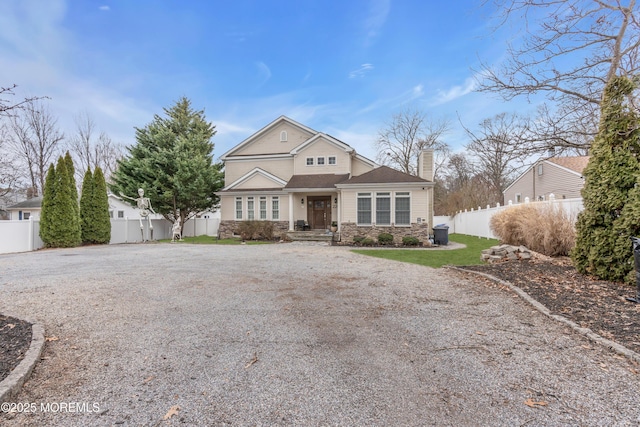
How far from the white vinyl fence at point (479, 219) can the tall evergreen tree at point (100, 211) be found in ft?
62.7

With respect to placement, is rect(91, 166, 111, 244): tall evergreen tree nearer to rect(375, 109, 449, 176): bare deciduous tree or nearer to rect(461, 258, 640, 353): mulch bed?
rect(461, 258, 640, 353): mulch bed

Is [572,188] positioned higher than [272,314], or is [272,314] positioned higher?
[572,188]

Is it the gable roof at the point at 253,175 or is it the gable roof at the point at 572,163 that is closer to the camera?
the gable roof at the point at 253,175

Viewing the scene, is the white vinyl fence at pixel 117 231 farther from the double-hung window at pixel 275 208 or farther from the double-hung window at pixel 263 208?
the double-hung window at pixel 275 208

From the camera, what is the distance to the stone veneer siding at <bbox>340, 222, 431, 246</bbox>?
49.8 ft

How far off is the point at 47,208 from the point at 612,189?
19605mm

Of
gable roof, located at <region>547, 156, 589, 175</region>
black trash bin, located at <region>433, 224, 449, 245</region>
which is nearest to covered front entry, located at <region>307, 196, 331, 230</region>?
black trash bin, located at <region>433, 224, 449, 245</region>

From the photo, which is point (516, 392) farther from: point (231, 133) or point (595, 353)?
point (231, 133)

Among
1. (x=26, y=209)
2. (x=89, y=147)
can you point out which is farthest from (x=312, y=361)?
(x=26, y=209)

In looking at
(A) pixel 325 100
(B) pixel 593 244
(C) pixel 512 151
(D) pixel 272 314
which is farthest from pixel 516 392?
(A) pixel 325 100

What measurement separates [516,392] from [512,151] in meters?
7.32

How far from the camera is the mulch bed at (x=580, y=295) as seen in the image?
3.52 metres

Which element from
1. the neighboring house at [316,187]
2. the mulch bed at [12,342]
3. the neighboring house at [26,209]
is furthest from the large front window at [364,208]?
the neighboring house at [26,209]

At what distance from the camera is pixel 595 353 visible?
2994 mm
